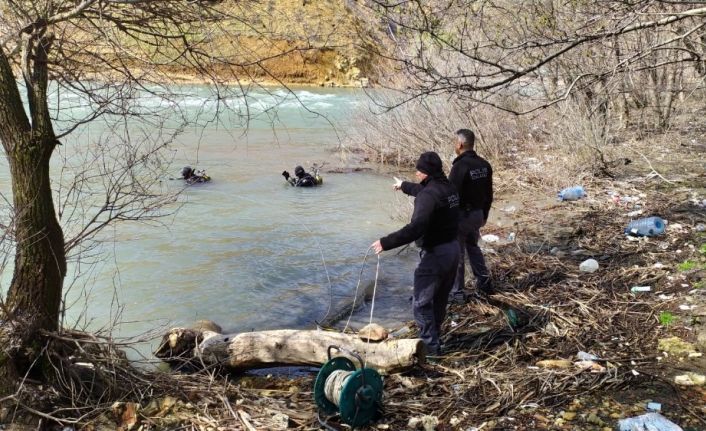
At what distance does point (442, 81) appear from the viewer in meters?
6.66

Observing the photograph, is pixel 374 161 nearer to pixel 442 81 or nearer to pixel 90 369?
pixel 442 81

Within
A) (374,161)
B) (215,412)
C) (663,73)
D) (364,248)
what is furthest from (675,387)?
(374,161)

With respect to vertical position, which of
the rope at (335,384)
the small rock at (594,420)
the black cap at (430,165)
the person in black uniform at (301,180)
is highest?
the black cap at (430,165)

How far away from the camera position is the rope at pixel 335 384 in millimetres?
4416

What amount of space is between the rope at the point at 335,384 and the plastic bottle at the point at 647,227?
20.0 ft

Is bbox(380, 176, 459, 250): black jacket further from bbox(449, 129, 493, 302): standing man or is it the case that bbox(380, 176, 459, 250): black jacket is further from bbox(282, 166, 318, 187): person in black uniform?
bbox(282, 166, 318, 187): person in black uniform

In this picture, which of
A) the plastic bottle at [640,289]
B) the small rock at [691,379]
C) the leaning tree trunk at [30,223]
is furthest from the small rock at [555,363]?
the leaning tree trunk at [30,223]

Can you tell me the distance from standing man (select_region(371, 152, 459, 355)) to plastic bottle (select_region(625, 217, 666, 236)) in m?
4.46

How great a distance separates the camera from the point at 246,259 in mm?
10328

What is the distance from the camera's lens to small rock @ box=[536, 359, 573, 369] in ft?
17.3

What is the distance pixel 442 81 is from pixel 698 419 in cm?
399

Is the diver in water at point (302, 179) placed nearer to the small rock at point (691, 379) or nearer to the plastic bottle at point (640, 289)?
→ the plastic bottle at point (640, 289)

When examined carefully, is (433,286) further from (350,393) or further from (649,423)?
(649,423)

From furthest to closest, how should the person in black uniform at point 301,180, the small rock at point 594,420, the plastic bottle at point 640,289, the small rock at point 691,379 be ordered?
the person in black uniform at point 301,180 → the plastic bottle at point 640,289 → the small rock at point 691,379 → the small rock at point 594,420
